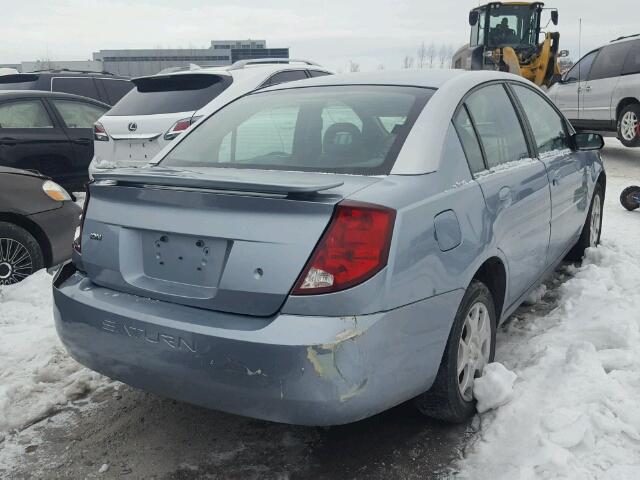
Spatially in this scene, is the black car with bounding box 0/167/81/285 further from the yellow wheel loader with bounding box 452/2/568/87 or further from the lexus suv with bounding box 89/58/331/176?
the yellow wheel loader with bounding box 452/2/568/87

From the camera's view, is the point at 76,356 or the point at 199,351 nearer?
the point at 199,351

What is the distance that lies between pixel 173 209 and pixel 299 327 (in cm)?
71

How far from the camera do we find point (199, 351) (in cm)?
223

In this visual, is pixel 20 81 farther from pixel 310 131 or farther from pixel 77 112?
pixel 310 131

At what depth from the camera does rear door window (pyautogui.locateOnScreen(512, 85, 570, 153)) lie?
3896 millimetres

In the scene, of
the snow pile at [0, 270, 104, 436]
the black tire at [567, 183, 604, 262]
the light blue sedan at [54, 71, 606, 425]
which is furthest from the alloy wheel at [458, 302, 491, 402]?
the black tire at [567, 183, 604, 262]

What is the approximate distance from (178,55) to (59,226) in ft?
290

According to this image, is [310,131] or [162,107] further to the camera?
[162,107]

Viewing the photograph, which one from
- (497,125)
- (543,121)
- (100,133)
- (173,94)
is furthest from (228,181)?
(100,133)

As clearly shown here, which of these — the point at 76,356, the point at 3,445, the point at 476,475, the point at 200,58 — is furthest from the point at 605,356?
the point at 200,58

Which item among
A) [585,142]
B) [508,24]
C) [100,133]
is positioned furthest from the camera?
[508,24]

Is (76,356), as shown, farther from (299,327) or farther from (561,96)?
(561,96)

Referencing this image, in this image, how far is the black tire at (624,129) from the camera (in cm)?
1026

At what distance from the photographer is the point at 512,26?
1656cm
